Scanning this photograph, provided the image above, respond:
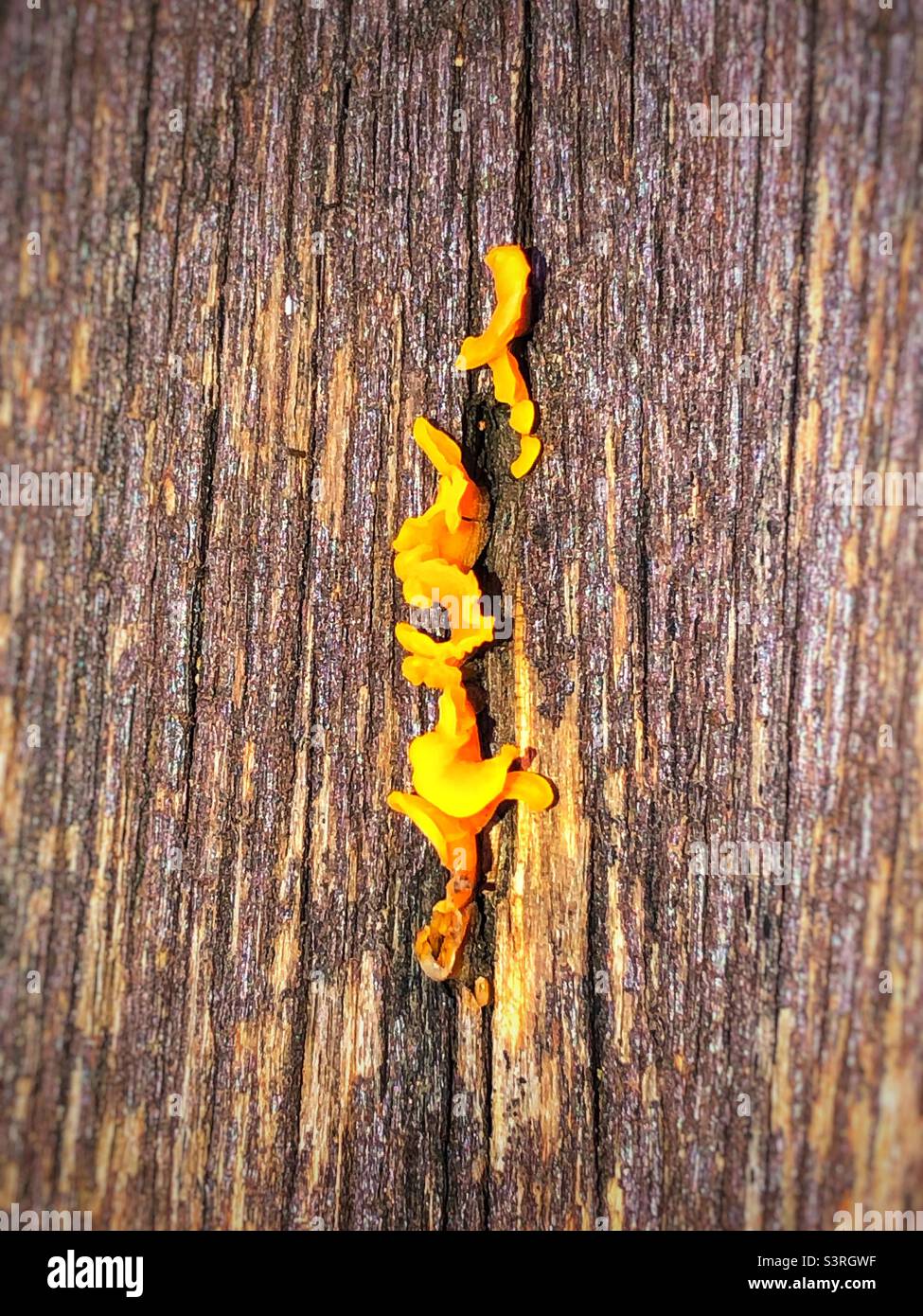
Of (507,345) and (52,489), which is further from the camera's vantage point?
(52,489)

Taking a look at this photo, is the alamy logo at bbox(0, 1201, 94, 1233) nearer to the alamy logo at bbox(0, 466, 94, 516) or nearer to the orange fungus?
the alamy logo at bbox(0, 466, 94, 516)

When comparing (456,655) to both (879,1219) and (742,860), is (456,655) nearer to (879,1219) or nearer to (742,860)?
(742,860)
